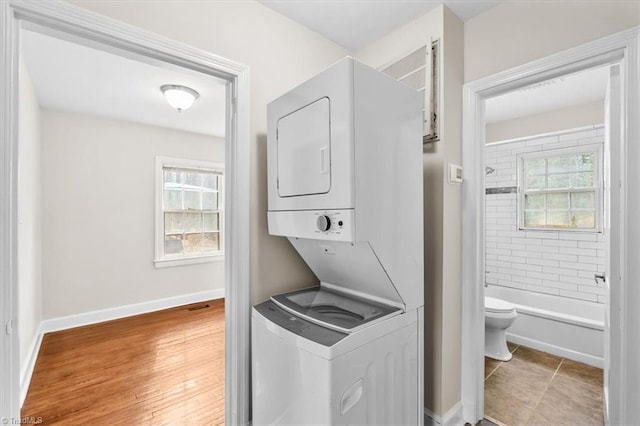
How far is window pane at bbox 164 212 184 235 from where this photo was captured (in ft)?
14.1

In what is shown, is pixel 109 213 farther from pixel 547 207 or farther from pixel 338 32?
pixel 547 207

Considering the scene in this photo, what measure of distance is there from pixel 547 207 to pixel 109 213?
17.5 ft

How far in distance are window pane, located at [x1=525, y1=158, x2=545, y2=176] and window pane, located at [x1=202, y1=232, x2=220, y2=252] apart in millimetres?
4435

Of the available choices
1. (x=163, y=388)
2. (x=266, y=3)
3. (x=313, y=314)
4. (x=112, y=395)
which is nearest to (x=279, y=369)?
(x=313, y=314)

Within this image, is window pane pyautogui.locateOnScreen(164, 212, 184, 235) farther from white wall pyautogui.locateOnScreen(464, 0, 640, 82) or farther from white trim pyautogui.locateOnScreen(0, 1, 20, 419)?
white wall pyautogui.locateOnScreen(464, 0, 640, 82)

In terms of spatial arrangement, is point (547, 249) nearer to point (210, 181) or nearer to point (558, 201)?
point (558, 201)

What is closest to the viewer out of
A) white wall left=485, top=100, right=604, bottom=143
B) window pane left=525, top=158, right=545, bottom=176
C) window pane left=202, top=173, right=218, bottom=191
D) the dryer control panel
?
the dryer control panel

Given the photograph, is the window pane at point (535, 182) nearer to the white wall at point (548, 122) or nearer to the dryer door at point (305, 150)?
the white wall at point (548, 122)

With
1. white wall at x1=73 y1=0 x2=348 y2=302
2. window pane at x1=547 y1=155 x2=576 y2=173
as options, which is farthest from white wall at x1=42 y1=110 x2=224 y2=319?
window pane at x1=547 y1=155 x2=576 y2=173

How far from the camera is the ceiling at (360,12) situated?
1.74m

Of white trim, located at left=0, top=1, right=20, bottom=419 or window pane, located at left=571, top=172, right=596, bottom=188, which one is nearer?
white trim, located at left=0, top=1, right=20, bottom=419

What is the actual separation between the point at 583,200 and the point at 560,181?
11.9 inches

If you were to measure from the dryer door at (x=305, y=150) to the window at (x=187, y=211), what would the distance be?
131 inches

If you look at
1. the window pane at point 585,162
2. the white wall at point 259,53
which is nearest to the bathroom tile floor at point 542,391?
the white wall at point 259,53
